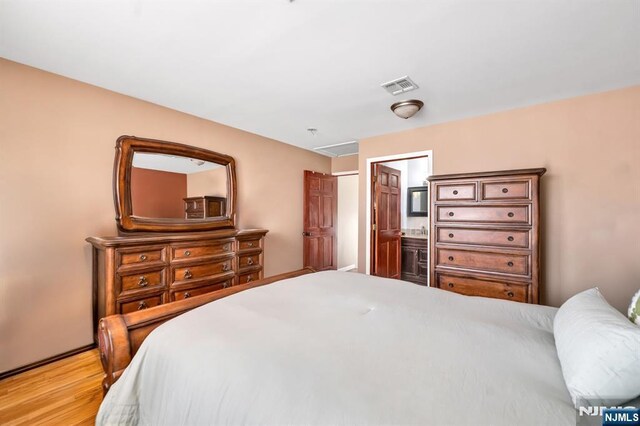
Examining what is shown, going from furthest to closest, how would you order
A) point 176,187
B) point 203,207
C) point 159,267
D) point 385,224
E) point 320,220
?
point 320,220, point 385,224, point 203,207, point 176,187, point 159,267

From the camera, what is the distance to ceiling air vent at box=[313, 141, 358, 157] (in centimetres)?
452

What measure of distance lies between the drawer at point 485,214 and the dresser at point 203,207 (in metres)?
2.73

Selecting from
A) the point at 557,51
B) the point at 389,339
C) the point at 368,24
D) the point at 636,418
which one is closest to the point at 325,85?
the point at 368,24

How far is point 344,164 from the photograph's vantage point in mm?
5336

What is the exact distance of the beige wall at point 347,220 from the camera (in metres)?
5.94

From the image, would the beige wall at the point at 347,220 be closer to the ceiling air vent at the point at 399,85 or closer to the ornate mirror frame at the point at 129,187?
the ornate mirror frame at the point at 129,187

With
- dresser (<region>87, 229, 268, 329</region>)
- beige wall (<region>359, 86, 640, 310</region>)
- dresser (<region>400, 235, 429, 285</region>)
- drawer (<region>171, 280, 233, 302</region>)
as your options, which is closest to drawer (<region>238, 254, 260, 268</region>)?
dresser (<region>87, 229, 268, 329</region>)

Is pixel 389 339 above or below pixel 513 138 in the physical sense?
below

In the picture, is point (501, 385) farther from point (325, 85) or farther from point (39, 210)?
point (39, 210)

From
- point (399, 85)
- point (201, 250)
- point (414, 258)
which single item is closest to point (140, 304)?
point (201, 250)

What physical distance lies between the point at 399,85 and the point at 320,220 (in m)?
3.01

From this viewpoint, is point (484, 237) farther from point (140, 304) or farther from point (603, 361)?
point (140, 304)

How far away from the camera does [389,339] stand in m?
1.09

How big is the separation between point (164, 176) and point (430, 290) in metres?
2.94
